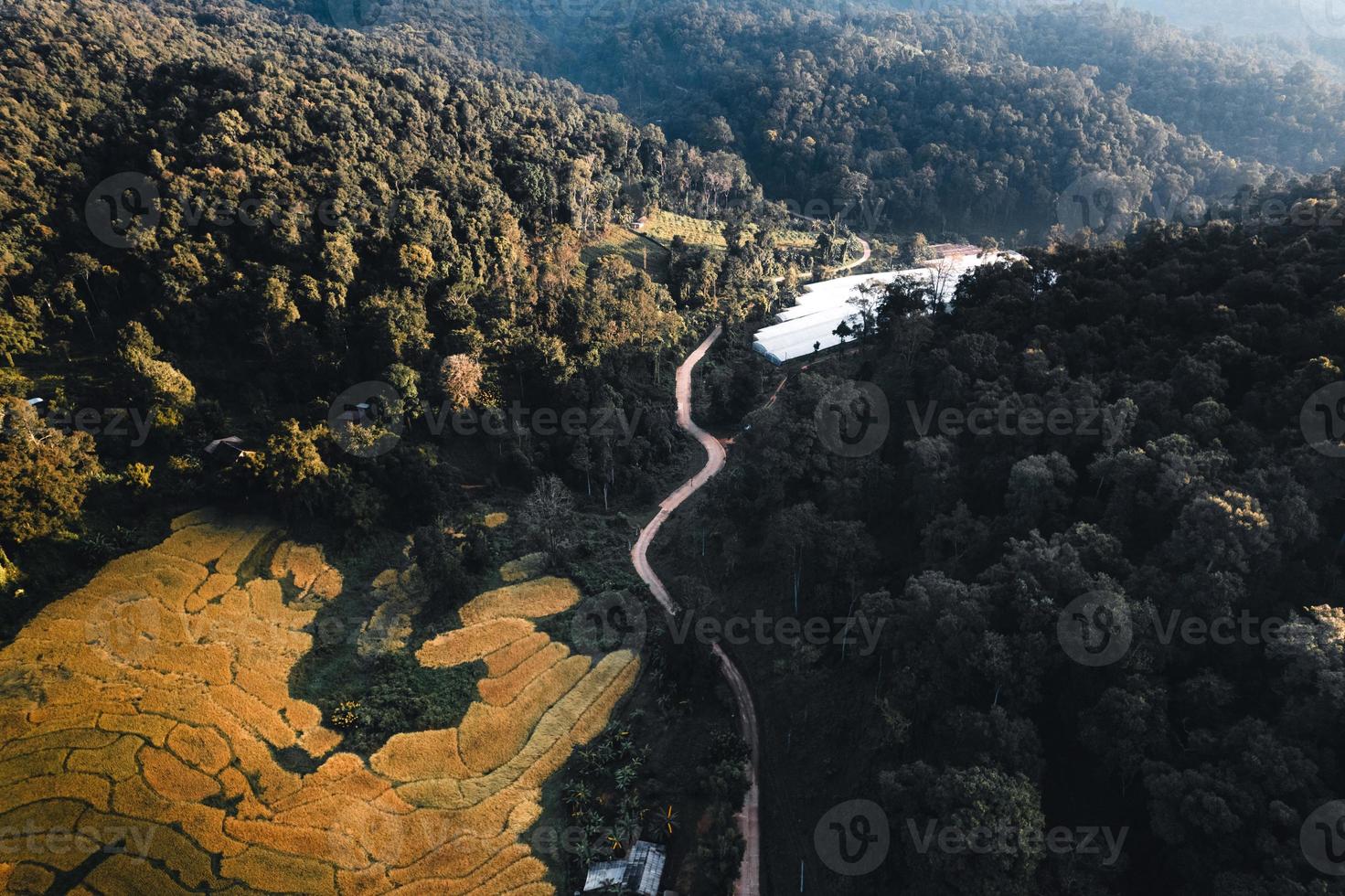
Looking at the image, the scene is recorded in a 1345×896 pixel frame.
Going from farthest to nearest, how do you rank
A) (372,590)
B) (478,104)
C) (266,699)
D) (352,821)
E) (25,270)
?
(478,104) < (25,270) < (372,590) < (266,699) < (352,821)

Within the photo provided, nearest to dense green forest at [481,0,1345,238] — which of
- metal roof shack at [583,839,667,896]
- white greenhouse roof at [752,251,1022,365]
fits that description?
white greenhouse roof at [752,251,1022,365]

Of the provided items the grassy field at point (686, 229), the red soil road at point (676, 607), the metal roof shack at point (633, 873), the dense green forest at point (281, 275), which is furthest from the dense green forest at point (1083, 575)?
the grassy field at point (686, 229)

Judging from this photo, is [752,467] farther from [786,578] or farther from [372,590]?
[372,590]

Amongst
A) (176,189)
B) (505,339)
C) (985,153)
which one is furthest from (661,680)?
(985,153)

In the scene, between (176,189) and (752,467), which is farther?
(176,189)

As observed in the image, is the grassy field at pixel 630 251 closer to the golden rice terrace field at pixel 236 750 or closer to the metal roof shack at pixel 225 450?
the metal roof shack at pixel 225 450

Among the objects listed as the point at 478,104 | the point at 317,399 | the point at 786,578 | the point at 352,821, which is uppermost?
the point at 478,104
